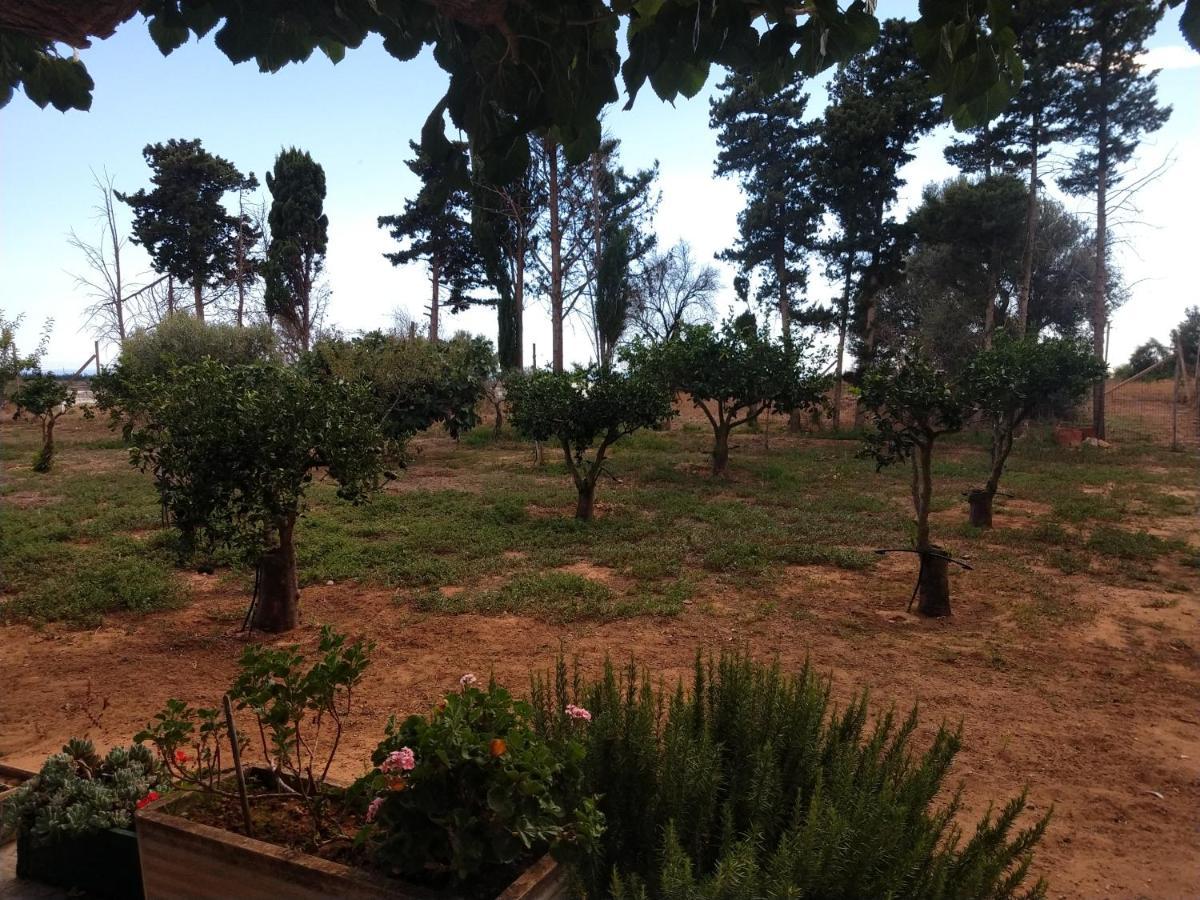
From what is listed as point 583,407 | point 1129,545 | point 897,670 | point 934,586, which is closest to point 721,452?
point 583,407

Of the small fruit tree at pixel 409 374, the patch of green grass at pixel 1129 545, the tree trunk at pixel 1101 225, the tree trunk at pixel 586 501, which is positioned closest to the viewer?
the patch of green grass at pixel 1129 545

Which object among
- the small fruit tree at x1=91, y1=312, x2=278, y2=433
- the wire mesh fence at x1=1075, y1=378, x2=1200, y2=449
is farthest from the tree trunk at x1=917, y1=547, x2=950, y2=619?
the small fruit tree at x1=91, y1=312, x2=278, y2=433

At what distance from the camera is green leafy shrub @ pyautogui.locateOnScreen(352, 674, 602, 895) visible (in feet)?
5.94

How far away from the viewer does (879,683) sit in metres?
4.80

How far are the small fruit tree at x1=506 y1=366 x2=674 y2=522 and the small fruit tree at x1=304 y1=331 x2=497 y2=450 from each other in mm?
4030

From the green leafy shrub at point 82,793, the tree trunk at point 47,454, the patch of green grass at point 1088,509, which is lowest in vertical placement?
the patch of green grass at point 1088,509

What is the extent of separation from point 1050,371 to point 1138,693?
705cm

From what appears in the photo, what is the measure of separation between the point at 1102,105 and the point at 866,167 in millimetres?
5174

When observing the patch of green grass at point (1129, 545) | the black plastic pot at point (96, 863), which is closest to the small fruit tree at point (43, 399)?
→ the black plastic pot at point (96, 863)

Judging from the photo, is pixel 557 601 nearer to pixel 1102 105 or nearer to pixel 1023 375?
pixel 1023 375

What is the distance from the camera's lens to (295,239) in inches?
952

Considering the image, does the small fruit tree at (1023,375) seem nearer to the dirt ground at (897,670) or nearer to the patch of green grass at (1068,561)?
the patch of green grass at (1068,561)

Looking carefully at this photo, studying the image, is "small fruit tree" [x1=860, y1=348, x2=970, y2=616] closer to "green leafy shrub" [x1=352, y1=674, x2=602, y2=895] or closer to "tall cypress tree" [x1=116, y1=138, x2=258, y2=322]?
"green leafy shrub" [x1=352, y1=674, x2=602, y2=895]

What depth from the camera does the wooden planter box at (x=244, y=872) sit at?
1842mm
